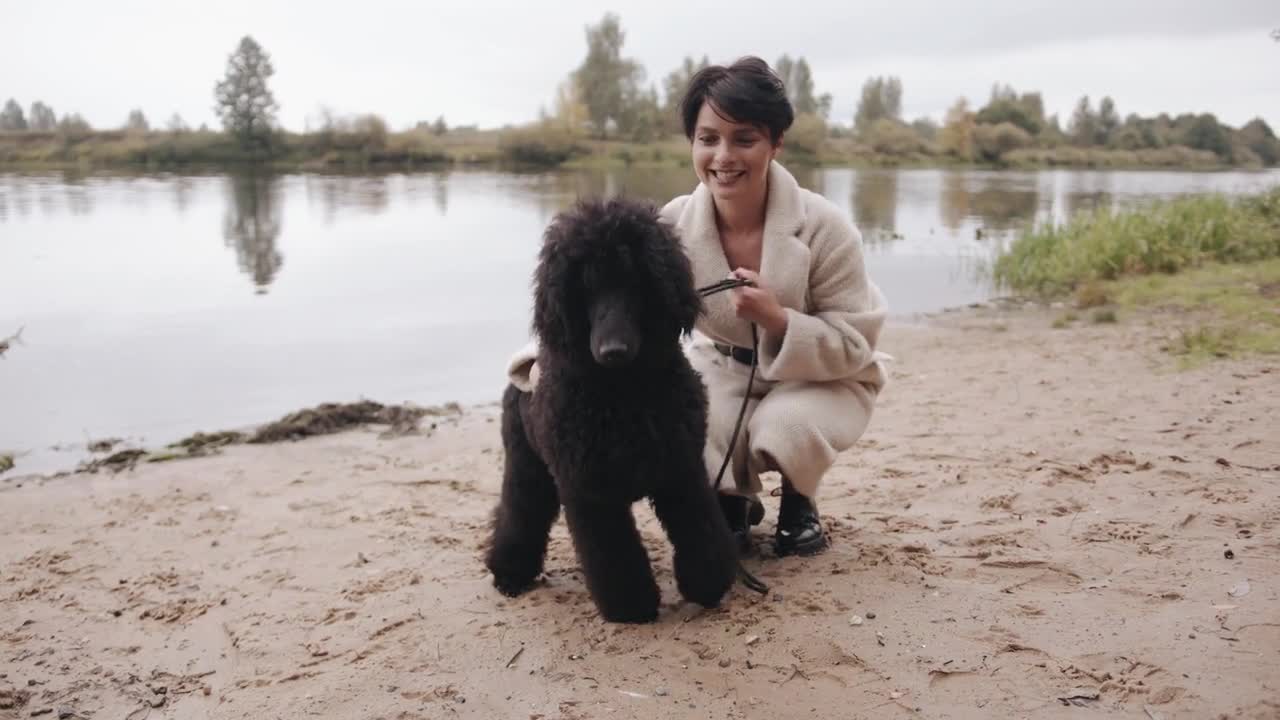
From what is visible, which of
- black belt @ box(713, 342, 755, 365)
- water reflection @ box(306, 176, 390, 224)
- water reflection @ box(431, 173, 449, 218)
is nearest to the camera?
black belt @ box(713, 342, 755, 365)

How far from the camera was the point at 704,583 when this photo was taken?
10.6 feet

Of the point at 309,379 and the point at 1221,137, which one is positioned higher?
the point at 1221,137

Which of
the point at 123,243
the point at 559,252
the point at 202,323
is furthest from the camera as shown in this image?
the point at 123,243

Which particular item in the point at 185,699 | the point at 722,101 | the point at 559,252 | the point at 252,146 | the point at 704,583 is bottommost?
the point at 185,699

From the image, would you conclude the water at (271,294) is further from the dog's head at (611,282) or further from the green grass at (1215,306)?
the green grass at (1215,306)

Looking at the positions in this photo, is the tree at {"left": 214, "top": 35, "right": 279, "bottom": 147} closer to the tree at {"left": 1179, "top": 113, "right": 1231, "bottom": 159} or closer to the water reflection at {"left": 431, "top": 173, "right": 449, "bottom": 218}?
the water reflection at {"left": 431, "top": 173, "right": 449, "bottom": 218}

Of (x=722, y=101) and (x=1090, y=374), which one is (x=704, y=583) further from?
(x=1090, y=374)

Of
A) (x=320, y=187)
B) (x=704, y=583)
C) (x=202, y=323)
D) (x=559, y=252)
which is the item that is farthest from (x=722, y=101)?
(x=320, y=187)

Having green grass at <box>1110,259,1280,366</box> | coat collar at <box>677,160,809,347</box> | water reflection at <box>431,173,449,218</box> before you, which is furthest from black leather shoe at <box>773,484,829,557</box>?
water reflection at <box>431,173,449,218</box>

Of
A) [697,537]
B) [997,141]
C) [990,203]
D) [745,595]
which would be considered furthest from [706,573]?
[997,141]

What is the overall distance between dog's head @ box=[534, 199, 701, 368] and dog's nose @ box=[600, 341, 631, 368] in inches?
1.2

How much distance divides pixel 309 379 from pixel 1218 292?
29.1 ft

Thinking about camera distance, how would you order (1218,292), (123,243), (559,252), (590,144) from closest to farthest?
(559,252) < (1218,292) < (123,243) < (590,144)

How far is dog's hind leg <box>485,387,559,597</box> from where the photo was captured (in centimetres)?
351
